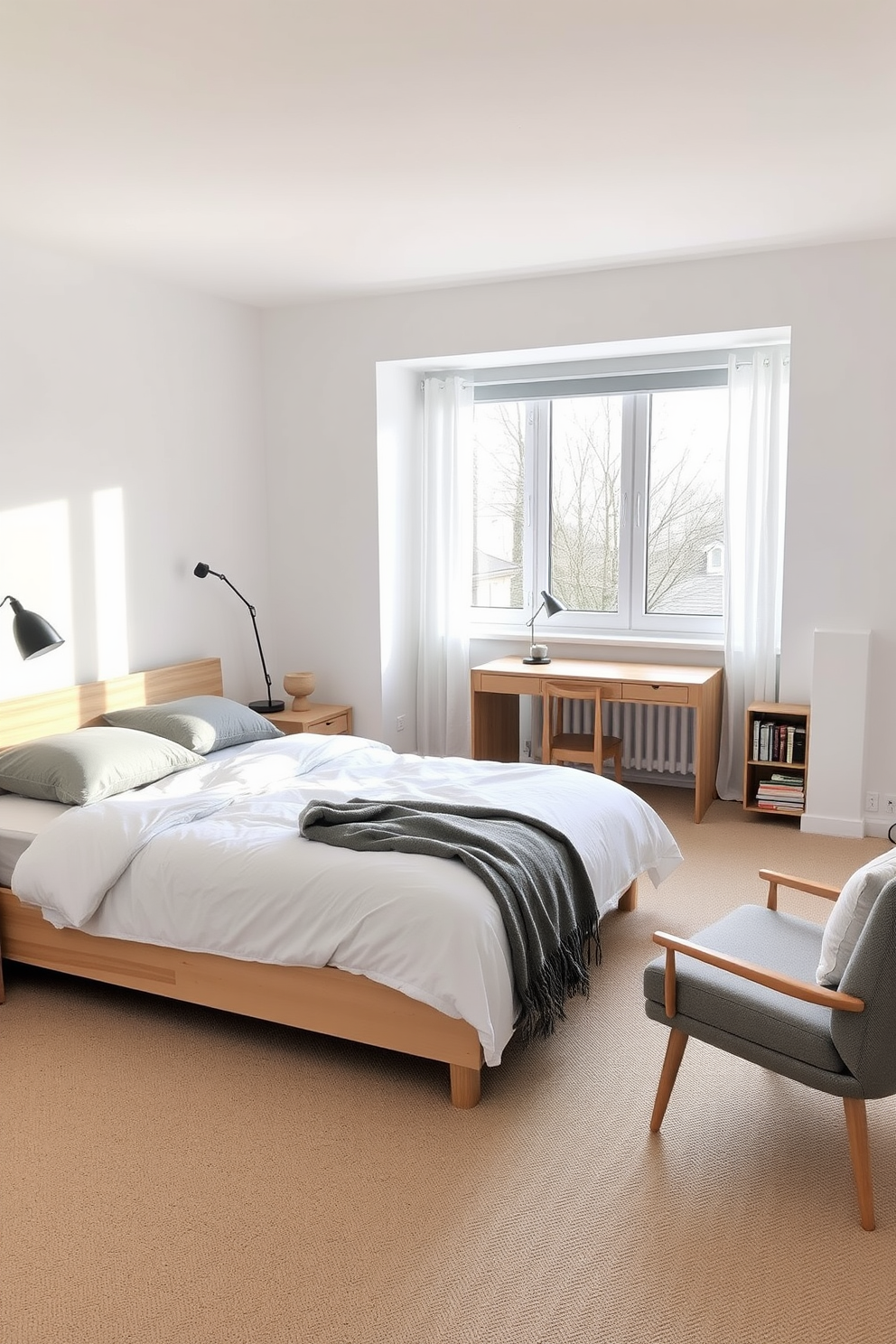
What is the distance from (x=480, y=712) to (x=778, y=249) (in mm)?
2577

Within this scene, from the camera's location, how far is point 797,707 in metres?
4.84

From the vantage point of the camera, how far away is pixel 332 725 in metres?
5.51

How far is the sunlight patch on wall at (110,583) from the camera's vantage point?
4.62m

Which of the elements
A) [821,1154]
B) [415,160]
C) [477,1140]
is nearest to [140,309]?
[415,160]

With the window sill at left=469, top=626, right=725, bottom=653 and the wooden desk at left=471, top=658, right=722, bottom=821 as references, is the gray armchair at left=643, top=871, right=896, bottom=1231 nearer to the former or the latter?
the wooden desk at left=471, top=658, right=722, bottom=821

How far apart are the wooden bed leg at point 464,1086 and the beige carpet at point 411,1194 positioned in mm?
36

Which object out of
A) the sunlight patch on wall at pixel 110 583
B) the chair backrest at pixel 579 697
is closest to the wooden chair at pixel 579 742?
the chair backrest at pixel 579 697

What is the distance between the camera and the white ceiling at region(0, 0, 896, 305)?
240 centimetres

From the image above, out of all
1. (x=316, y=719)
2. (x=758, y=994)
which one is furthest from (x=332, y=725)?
(x=758, y=994)

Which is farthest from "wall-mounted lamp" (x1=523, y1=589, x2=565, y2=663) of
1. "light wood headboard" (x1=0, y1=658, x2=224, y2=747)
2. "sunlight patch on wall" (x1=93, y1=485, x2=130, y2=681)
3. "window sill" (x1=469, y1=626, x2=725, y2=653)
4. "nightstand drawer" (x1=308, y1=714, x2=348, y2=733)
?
"sunlight patch on wall" (x1=93, y1=485, x2=130, y2=681)

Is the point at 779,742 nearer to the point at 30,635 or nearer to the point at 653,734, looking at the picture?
the point at 653,734

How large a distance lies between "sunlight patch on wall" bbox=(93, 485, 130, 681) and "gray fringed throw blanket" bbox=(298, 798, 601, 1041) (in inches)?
74.3

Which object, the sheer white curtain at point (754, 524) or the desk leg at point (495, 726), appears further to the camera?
the desk leg at point (495, 726)

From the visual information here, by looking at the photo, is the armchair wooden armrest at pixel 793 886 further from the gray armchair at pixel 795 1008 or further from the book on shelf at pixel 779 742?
the book on shelf at pixel 779 742
